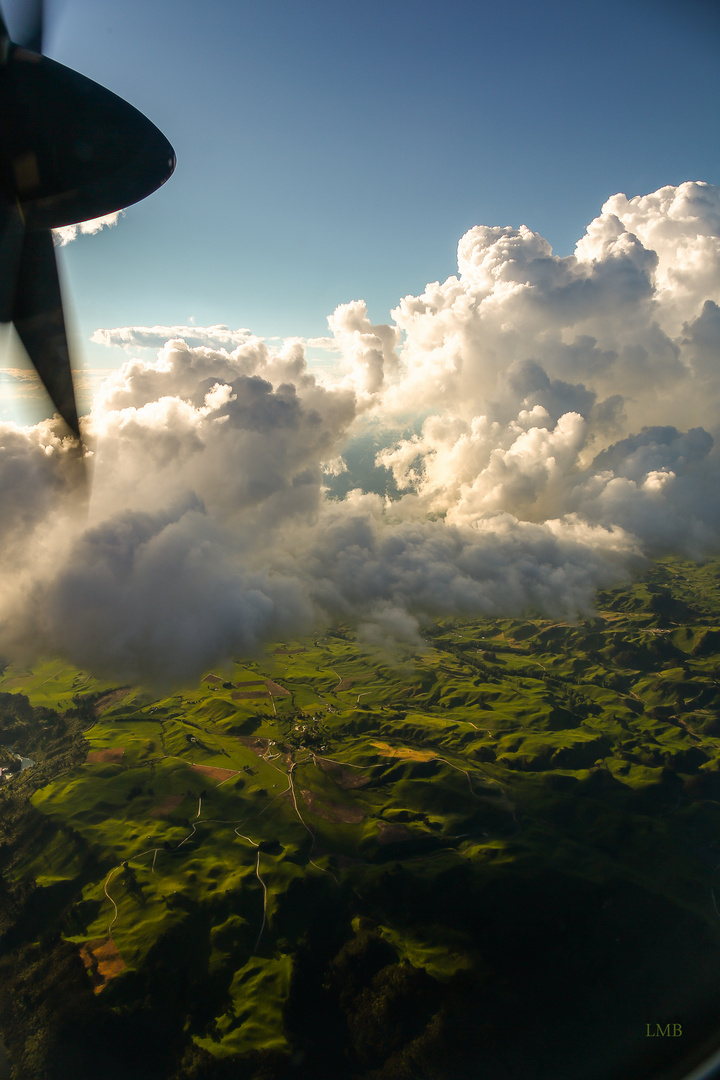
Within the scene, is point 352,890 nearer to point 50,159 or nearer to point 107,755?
point 107,755

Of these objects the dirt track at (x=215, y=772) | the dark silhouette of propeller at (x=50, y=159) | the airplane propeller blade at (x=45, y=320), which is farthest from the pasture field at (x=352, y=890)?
the dark silhouette of propeller at (x=50, y=159)

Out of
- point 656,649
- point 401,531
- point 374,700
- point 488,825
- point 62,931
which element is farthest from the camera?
point 656,649

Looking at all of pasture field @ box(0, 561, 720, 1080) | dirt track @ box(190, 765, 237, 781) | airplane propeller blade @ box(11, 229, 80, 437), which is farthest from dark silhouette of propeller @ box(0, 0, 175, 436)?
dirt track @ box(190, 765, 237, 781)

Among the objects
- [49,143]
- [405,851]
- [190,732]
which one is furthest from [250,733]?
[49,143]

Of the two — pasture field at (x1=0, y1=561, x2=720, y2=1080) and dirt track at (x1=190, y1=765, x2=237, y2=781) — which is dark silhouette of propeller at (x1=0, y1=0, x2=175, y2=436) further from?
dirt track at (x1=190, y1=765, x2=237, y2=781)

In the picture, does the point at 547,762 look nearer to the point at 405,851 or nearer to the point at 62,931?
the point at 405,851

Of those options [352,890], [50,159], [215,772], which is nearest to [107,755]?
[215,772]

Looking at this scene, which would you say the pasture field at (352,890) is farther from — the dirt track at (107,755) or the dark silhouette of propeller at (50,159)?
the dark silhouette of propeller at (50,159)
